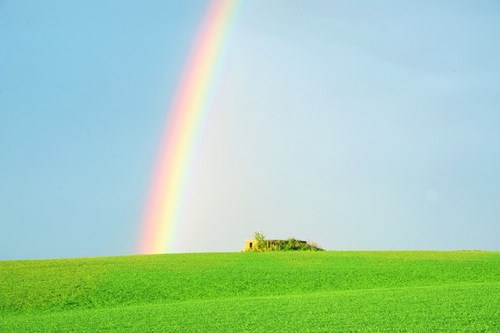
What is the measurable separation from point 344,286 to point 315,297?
5.99 meters

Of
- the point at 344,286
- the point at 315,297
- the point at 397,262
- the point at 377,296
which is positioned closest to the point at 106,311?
the point at 315,297

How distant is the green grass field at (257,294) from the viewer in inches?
691

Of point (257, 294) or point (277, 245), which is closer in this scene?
point (257, 294)

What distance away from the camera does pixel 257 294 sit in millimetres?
27156

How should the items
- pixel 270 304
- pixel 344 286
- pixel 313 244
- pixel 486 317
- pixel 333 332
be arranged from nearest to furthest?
1. pixel 333 332
2. pixel 486 317
3. pixel 270 304
4. pixel 344 286
5. pixel 313 244

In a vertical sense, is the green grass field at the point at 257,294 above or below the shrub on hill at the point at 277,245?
below

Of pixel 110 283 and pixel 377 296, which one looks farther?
pixel 110 283

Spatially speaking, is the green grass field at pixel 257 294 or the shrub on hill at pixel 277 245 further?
the shrub on hill at pixel 277 245

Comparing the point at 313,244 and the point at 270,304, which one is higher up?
the point at 313,244

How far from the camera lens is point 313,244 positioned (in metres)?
52.1

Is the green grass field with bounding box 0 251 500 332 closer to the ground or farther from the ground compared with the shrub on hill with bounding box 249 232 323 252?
closer to the ground

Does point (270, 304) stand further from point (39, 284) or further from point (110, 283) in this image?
point (39, 284)

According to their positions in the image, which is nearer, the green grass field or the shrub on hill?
the green grass field

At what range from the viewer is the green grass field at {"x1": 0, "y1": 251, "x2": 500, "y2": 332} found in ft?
57.6
